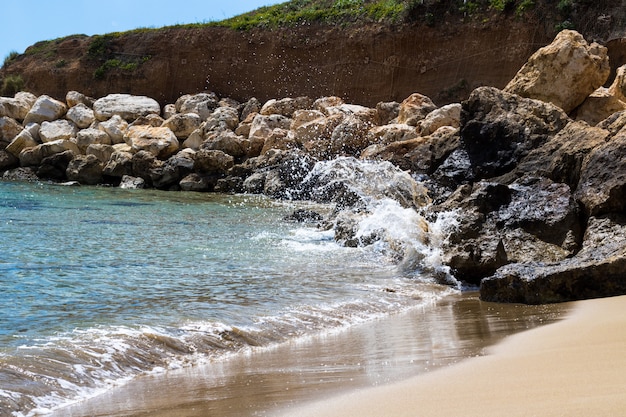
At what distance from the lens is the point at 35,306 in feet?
24.1

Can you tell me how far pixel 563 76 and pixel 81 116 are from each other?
66.3ft

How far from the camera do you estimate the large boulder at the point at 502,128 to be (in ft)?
43.8

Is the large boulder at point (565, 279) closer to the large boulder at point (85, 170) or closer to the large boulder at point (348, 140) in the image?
the large boulder at point (348, 140)

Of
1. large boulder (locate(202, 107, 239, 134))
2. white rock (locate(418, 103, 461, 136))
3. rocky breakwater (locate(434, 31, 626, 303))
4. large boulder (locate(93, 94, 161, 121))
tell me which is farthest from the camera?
large boulder (locate(93, 94, 161, 121))

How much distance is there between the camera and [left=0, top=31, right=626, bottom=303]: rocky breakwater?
8.63 m

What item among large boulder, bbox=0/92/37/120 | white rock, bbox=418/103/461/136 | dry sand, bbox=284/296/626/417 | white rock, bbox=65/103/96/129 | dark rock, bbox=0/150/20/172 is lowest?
dry sand, bbox=284/296/626/417

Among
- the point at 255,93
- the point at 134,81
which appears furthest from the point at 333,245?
the point at 134,81

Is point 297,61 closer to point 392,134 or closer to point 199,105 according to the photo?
point 199,105

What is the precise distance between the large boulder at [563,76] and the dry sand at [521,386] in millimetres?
13987

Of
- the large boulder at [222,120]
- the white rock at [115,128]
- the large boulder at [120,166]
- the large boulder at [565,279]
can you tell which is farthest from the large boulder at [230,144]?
the large boulder at [565,279]

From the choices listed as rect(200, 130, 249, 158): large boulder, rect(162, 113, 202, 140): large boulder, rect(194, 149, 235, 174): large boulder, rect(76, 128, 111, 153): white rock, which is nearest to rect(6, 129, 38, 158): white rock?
rect(76, 128, 111, 153): white rock

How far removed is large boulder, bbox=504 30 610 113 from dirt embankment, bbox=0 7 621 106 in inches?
501

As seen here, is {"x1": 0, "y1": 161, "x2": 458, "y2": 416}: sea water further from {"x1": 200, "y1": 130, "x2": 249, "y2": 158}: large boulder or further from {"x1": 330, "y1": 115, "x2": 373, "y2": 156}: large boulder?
{"x1": 200, "y1": 130, "x2": 249, "y2": 158}: large boulder

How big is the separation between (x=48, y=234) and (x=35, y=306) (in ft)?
20.7
